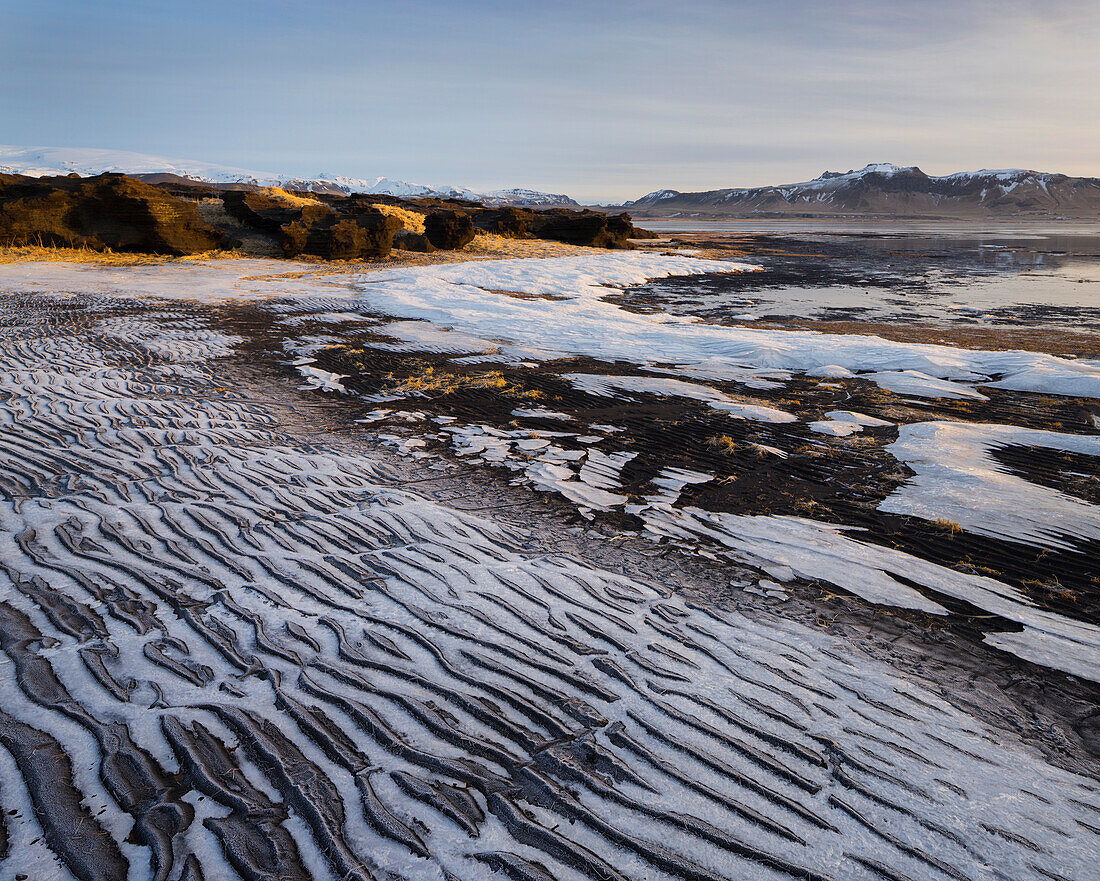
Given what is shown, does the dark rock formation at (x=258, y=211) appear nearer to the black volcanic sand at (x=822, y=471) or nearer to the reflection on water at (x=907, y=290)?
the reflection on water at (x=907, y=290)

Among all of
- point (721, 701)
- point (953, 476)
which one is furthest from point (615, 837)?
point (953, 476)

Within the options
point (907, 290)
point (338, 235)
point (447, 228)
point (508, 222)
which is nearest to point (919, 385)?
point (907, 290)

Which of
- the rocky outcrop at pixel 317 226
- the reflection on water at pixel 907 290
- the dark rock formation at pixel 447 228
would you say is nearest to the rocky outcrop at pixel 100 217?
the rocky outcrop at pixel 317 226

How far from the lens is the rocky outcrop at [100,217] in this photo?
2102cm

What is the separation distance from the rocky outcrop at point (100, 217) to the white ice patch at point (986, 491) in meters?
23.4

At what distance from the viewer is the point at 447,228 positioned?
2825cm

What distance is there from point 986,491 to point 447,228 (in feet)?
85.9

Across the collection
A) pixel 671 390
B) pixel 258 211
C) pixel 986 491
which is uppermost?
pixel 258 211

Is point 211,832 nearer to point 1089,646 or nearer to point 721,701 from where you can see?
point 721,701

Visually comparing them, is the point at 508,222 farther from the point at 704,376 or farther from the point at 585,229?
the point at 704,376

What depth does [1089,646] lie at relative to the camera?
12.1 feet

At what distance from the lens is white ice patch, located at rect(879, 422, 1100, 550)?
501 cm

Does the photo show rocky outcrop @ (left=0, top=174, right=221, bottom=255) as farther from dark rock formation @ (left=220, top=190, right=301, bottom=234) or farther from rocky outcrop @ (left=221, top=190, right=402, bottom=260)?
rocky outcrop @ (left=221, top=190, right=402, bottom=260)

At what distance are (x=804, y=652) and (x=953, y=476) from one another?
3530 millimetres
